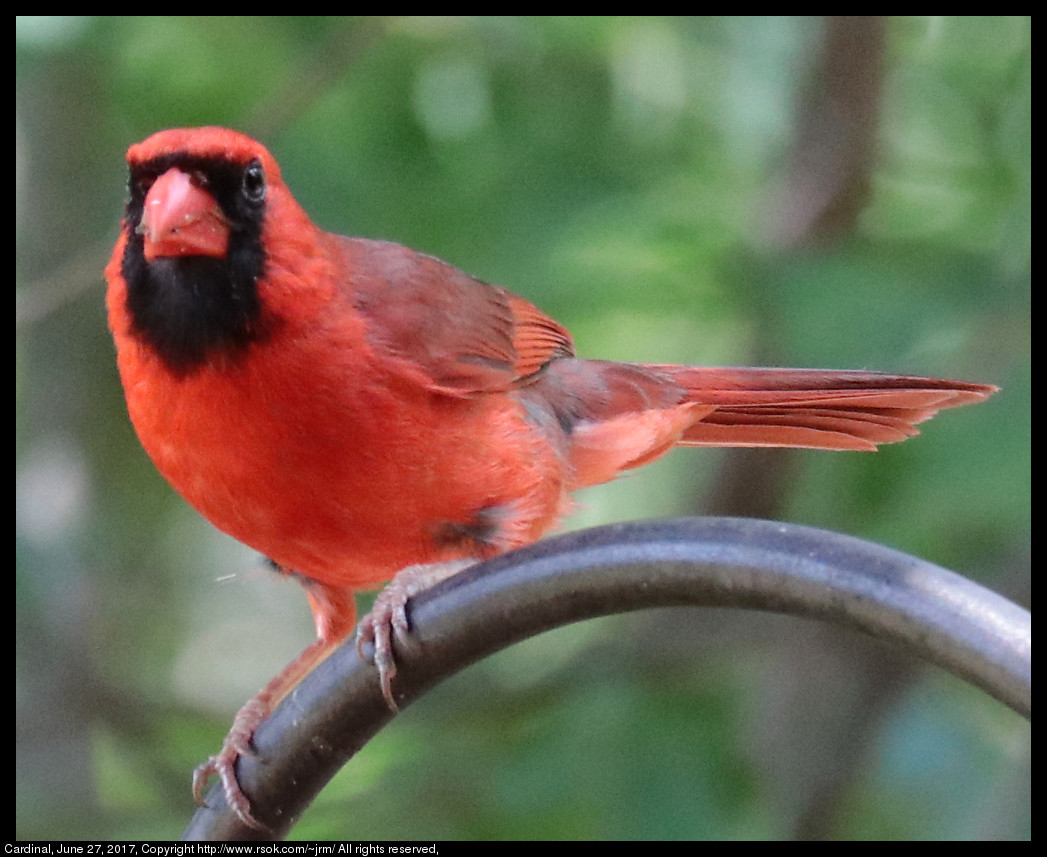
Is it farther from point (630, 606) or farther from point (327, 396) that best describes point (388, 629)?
point (327, 396)

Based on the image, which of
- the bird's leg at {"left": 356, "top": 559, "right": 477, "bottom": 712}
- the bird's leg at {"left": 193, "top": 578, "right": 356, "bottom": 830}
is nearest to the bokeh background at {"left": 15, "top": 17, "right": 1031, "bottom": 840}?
the bird's leg at {"left": 193, "top": 578, "right": 356, "bottom": 830}

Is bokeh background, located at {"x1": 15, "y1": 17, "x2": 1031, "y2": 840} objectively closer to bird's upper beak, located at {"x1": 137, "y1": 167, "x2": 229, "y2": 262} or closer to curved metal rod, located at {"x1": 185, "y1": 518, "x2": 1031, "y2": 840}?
bird's upper beak, located at {"x1": 137, "y1": 167, "x2": 229, "y2": 262}

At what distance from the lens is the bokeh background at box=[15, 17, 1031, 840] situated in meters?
2.68

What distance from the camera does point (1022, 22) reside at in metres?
A: 2.82

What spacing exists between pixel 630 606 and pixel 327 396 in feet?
2.64

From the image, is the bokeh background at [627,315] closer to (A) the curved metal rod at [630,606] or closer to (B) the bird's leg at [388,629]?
(B) the bird's leg at [388,629]

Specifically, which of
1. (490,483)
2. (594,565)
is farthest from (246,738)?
(594,565)

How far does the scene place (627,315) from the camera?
299cm

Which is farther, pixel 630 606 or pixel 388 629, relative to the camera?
pixel 388 629

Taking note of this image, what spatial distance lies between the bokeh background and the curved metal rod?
86cm

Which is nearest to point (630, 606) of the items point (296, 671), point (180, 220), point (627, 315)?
point (180, 220)

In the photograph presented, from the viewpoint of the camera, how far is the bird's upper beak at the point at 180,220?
203cm

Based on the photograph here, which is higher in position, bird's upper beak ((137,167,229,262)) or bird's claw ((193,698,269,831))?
bird's upper beak ((137,167,229,262))

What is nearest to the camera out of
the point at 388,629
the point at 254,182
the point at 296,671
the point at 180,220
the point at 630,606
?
the point at 630,606
